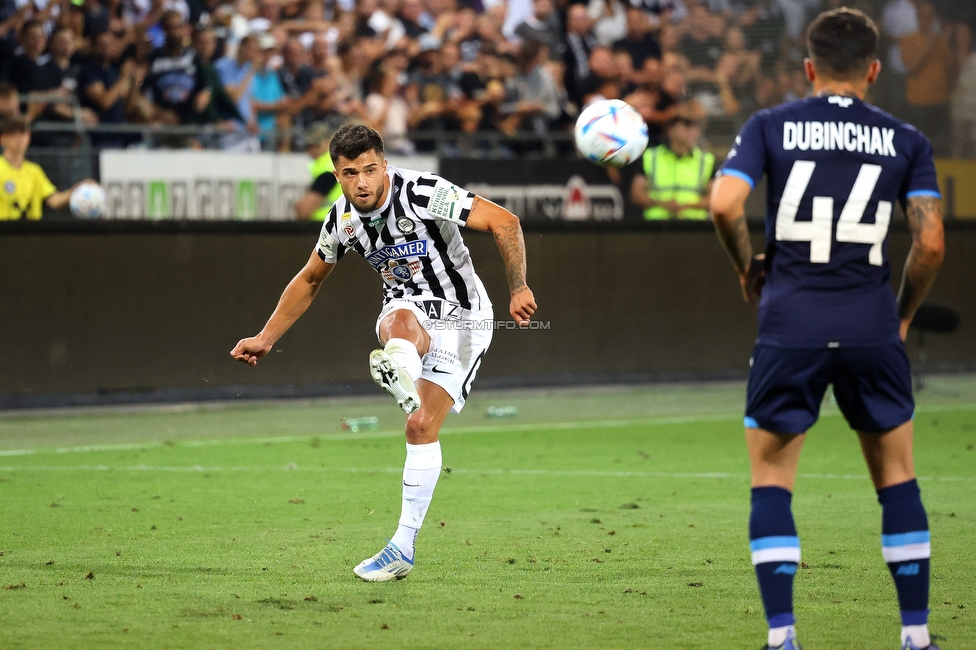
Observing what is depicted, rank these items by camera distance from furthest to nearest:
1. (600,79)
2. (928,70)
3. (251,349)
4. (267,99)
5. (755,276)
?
1. (600,79)
2. (928,70)
3. (267,99)
4. (251,349)
5. (755,276)

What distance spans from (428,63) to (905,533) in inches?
474

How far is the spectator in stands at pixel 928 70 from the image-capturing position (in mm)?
16078

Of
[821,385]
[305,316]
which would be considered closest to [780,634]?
[821,385]

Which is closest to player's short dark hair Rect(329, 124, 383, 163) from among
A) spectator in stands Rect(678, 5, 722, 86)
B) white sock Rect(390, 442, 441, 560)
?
white sock Rect(390, 442, 441, 560)

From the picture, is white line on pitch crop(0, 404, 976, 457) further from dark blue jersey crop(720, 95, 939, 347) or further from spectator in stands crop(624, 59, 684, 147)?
dark blue jersey crop(720, 95, 939, 347)

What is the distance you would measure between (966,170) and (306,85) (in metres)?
7.93

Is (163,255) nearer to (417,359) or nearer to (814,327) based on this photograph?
(417,359)

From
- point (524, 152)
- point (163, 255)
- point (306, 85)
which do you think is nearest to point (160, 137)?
point (163, 255)

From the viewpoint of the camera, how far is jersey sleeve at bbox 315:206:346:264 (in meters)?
6.48

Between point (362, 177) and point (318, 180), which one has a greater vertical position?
point (362, 177)

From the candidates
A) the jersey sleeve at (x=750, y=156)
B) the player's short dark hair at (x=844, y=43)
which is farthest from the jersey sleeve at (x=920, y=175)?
the jersey sleeve at (x=750, y=156)

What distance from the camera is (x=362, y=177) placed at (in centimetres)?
617

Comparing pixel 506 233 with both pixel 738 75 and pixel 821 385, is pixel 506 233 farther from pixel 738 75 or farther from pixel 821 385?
pixel 738 75

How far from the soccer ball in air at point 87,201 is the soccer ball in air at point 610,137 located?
658cm
